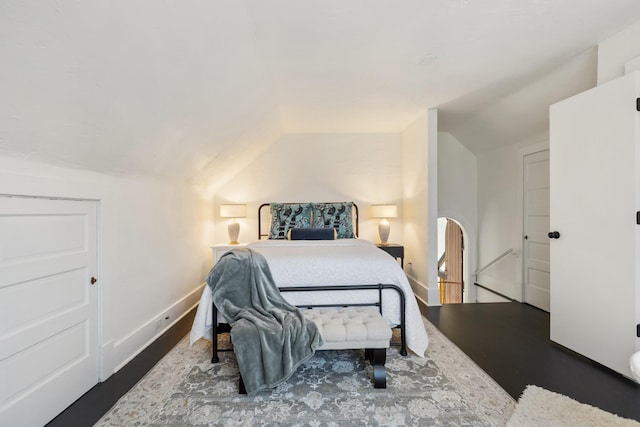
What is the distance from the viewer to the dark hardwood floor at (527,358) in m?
1.71

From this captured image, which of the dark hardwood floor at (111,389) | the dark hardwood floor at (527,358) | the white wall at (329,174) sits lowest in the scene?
the dark hardwood floor at (111,389)

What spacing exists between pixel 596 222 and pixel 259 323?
259cm

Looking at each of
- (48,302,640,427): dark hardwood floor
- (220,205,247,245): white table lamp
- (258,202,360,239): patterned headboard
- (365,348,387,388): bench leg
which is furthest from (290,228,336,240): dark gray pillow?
(365,348,387,388): bench leg

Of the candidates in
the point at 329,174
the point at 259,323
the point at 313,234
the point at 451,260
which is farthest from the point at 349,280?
the point at 451,260

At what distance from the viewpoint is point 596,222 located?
2008 mm

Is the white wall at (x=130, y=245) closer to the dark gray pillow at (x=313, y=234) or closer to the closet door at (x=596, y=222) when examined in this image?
the dark gray pillow at (x=313, y=234)

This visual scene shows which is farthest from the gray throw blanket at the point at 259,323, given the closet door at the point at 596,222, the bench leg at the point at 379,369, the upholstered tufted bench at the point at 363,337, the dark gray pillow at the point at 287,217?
the closet door at the point at 596,222

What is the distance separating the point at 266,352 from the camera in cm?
172

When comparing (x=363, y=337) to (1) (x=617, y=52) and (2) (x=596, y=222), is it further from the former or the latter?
(1) (x=617, y=52)

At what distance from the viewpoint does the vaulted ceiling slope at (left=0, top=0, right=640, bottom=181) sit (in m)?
1.20

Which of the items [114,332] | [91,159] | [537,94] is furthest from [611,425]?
[91,159]

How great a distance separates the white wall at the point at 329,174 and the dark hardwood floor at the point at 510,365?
1861 millimetres

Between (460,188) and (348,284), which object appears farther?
(460,188)

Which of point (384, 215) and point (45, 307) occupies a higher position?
point (384, 215)
